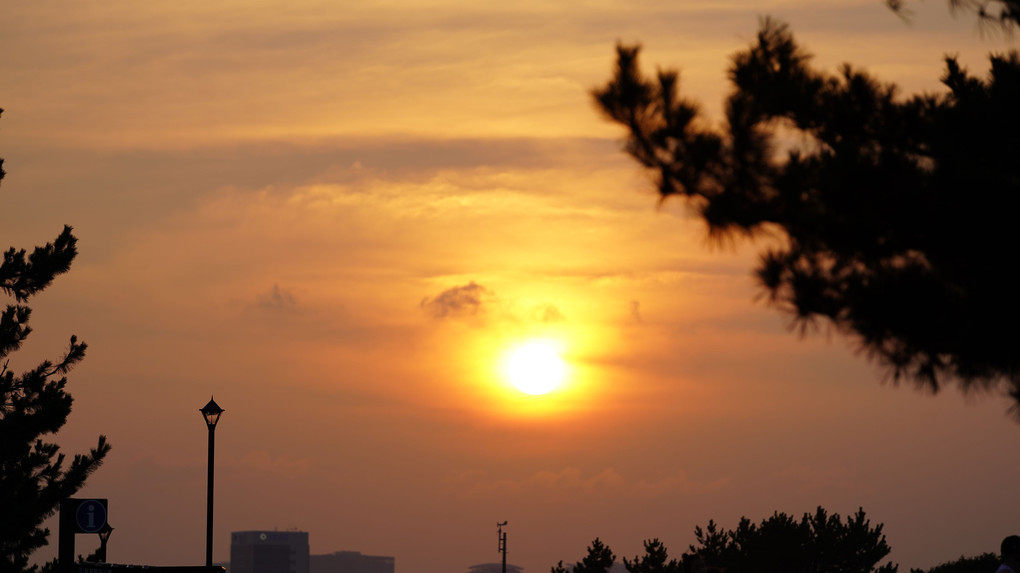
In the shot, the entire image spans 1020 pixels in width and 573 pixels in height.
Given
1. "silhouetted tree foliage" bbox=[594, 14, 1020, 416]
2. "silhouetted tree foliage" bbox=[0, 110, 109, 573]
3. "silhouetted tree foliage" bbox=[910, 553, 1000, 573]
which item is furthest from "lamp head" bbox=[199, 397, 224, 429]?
"silhouetted tree foliage" bbox=[910, 553, 1000, 573]

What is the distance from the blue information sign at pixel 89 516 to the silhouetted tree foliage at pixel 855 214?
14075 mm

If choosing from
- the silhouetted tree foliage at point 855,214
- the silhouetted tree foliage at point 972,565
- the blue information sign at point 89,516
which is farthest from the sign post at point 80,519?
the silhouetted tree foliage at point 972,565

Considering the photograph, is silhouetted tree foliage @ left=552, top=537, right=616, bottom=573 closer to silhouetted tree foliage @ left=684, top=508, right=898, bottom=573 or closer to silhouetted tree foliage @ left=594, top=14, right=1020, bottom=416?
silhouetted tree foliage @ left=684, top=508, right=898, bottom=573

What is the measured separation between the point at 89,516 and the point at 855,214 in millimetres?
14999

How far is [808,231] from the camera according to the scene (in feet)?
37.9

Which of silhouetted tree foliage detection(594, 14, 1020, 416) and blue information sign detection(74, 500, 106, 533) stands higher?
silhouetted tree foliage detection(594, 14, 1020, 416)

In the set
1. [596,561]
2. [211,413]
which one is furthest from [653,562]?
[211,413]

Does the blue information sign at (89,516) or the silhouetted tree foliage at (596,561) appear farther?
the silhouetted tree foliage at (596,561)

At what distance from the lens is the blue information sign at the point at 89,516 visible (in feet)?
69.3

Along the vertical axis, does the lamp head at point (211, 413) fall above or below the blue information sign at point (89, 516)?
above

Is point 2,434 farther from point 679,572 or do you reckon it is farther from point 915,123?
point 679,572

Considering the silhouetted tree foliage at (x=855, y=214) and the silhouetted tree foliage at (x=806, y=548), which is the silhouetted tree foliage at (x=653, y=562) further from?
the silhouetted tree foliage at (x=855, y=214)

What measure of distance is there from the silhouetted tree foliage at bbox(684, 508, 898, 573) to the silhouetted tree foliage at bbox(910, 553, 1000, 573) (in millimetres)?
13963

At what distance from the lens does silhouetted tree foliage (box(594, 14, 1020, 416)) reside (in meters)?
10.8
